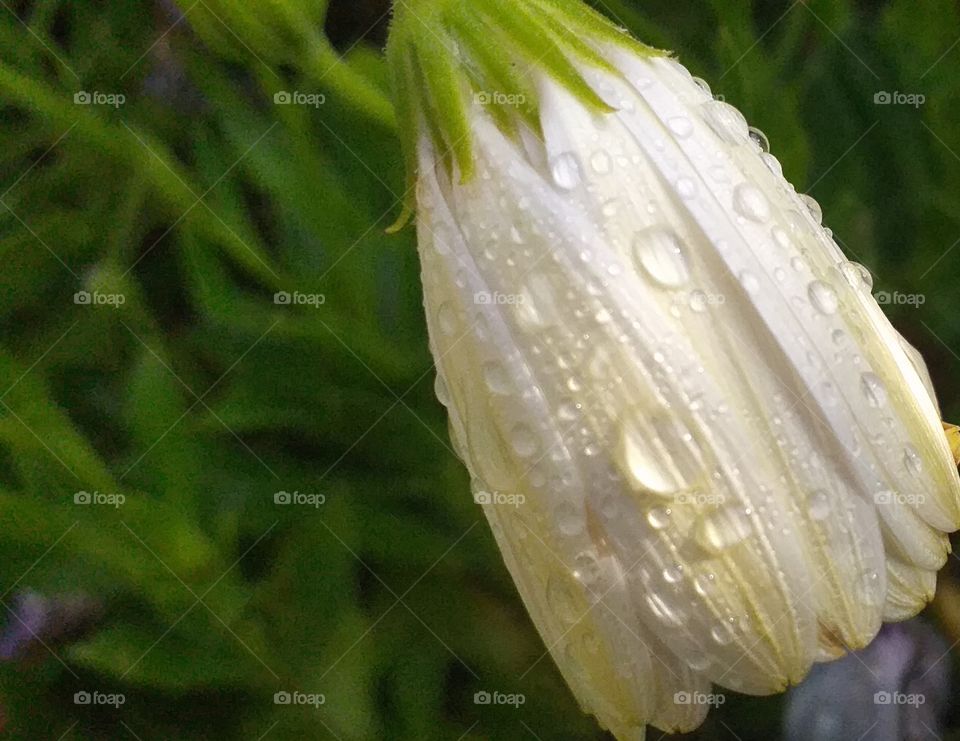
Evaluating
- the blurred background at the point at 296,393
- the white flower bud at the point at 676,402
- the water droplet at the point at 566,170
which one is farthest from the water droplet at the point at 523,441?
the blurred background at the point at 296,393

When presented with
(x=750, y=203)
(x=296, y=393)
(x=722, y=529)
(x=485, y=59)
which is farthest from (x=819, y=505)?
(x=296, y=393)

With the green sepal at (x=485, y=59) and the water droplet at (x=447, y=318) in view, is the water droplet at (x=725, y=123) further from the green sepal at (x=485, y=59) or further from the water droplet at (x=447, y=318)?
the water droplet at (x=447, y=318)

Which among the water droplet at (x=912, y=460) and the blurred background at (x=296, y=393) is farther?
the blurred background at (x=296, y=393)

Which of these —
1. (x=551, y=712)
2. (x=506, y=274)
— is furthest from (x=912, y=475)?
(x=551, y=712)

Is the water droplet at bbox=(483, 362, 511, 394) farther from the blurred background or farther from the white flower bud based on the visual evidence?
the blurred background

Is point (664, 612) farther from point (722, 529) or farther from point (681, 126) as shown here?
point (681, 126)

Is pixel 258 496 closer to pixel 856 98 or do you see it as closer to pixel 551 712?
pixel 551 712
